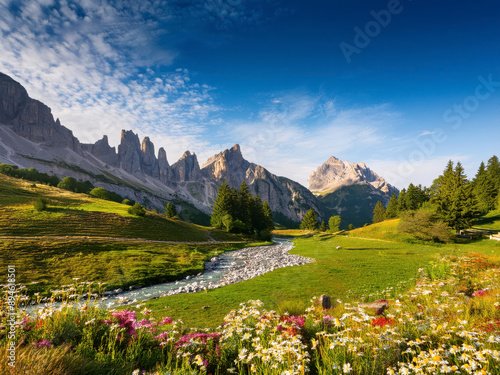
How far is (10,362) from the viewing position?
376 cm

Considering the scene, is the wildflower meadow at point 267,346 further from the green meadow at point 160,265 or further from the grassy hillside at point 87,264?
the grassy hillside at point 87,264

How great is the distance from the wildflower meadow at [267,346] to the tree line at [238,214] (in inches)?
2282

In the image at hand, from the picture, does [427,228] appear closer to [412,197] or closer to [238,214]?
[238,214]

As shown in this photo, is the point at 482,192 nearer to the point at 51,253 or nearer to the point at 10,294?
the point at 10,294

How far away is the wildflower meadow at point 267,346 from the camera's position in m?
4.08

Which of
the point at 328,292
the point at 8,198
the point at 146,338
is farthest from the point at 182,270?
the point at 8,198

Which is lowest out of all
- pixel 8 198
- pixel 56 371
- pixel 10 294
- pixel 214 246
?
pixel 214 246

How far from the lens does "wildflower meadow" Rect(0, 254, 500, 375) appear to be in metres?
4.08

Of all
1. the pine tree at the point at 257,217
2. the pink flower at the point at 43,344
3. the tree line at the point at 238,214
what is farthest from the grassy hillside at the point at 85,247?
the pine tree at the point at 257,217

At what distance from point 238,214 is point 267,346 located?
64.5 meters

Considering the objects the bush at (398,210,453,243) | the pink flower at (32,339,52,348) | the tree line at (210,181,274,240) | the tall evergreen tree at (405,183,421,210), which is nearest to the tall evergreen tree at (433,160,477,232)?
the bush at (398,210,453,243)

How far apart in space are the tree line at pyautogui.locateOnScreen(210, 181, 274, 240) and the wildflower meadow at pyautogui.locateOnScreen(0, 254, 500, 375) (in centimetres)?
5797

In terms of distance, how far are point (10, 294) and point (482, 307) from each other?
49.3ft

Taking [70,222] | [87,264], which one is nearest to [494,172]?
[87,264]
